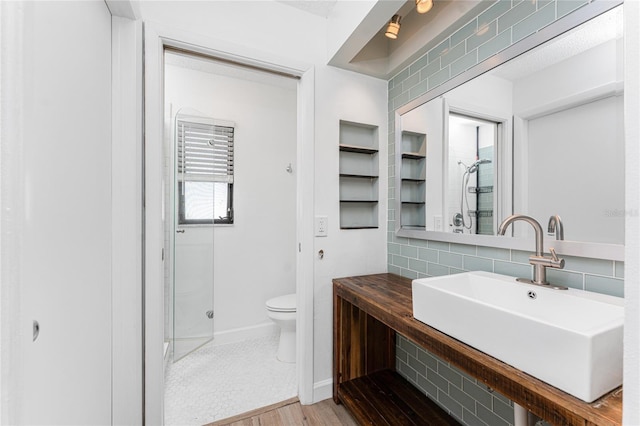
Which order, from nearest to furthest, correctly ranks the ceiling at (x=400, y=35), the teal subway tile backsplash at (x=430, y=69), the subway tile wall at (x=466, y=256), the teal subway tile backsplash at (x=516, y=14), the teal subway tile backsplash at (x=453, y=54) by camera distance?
1. the subway tile wall at (x=466, y=256)
2. the teal subway tile backsplash at (x=516, y=14)
3. the ceiling at (x=400, y=35)
4. the teal subway tile backsplash at (x=453, y=54)
5. the teal subway tile backsplash at (x=430, y=69)

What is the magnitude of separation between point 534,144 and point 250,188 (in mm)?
2137

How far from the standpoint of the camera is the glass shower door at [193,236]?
2.12 m

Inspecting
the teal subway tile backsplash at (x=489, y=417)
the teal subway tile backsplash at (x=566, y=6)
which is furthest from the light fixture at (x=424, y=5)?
the teal subway tile backsplash at (x=489, y=417)

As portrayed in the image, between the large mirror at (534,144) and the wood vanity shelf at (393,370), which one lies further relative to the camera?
the large mirror at (534,144)

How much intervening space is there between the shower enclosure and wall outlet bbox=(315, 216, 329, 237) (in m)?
1.10

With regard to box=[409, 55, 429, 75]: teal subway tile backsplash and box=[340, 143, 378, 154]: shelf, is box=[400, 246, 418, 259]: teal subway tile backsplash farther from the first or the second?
box=[409, 55, 429, 75]: teal subway tile backsplash

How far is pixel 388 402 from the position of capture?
153 cm

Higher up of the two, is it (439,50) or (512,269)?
(439,50)

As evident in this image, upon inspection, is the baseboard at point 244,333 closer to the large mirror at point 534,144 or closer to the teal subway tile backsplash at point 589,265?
the large mirror at point 534,144

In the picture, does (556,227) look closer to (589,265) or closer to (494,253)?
(589,265)

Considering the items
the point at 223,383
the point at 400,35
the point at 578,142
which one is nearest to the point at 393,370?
the point at 223,383

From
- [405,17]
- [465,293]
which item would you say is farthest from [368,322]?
[405,17]

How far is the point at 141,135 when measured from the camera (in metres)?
1.31

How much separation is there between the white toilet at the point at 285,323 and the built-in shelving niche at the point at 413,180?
1.08 metres
